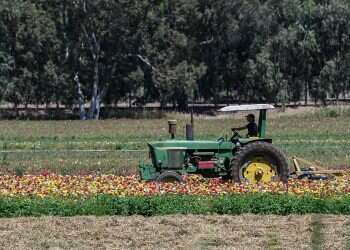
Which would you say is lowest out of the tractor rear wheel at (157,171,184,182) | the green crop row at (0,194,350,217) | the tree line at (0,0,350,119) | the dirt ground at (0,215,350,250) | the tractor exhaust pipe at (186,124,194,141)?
the dirt ground at (0,215,350,250)

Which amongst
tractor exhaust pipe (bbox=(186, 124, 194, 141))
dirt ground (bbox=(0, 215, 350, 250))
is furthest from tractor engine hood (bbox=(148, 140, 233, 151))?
dirt ground (bbox=(0, 215, 350, 250))

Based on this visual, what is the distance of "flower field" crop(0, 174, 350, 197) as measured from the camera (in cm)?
1708

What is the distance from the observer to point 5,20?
229 feet

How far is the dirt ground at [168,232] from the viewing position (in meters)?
12.1

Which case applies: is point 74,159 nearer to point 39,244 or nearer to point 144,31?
point 39,244

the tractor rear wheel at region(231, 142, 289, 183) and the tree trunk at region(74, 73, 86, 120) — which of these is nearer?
the tractor rear wheel at region(231, 142, 289, 183)

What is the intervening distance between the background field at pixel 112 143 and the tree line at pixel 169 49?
1146 centimetres

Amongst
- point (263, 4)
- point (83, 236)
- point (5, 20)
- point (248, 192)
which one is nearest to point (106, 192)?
point (248, 192)

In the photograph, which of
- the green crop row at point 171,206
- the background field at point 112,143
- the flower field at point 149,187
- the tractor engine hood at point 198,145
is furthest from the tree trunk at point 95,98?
the green crop row at point 171,206

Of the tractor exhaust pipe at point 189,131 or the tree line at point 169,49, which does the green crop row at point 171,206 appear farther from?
the tree line at point 169,49

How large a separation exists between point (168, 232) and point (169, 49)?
54.2 metres

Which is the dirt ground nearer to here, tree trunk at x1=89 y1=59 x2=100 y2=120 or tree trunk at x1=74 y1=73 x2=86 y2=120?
tree trunk at x1=89 y1=59 x2=100 y2=120

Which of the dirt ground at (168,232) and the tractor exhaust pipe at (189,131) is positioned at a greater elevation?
the tractor exhaust pipe at (189,131)

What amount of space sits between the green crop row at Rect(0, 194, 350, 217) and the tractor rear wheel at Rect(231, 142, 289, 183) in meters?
3.27
